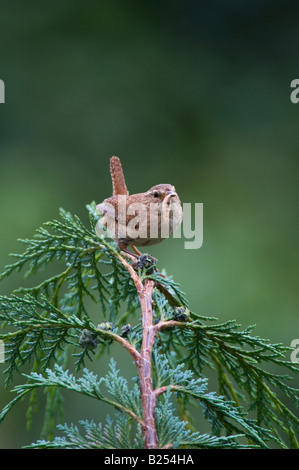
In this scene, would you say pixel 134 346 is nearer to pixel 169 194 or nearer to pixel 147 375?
pixel 147 375

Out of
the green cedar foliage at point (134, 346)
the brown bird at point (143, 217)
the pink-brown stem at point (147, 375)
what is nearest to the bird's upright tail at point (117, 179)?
the brown bird at point (143, 217)

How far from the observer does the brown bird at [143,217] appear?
135 centimetres

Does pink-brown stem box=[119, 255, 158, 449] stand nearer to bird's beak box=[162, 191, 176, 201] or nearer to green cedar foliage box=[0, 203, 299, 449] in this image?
green cedar foliage box=[0, 203, 299, 449]

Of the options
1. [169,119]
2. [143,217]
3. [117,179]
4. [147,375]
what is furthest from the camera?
[169,119]

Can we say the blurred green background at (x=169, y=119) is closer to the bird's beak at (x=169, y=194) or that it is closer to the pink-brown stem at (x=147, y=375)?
the bird's beak at (x=169, y=194)

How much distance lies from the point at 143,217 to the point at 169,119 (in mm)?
2443

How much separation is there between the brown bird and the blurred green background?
119 centimetres

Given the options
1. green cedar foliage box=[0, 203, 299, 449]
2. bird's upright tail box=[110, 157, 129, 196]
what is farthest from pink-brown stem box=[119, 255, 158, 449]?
bird's upright tail box=[110, 157, 129, 196]

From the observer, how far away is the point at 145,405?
2.69 feet

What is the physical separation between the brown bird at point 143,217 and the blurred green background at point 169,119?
1187 mm

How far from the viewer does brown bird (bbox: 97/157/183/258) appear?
135 centimetres

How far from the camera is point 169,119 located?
12.2 ft

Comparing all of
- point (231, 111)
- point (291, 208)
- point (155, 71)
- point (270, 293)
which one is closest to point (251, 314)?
point (270, 293)

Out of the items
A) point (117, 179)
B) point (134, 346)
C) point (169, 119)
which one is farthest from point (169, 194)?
point (169, 119)
